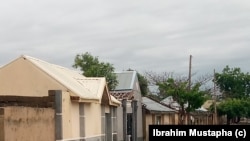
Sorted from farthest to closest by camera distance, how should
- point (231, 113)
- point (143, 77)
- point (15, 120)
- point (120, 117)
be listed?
point (231, 113)
point (143, 77)
point (120, 117)
point (15, 120)

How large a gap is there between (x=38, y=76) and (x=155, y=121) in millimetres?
24858

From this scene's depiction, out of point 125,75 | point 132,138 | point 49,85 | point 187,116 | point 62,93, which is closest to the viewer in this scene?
point 62,93

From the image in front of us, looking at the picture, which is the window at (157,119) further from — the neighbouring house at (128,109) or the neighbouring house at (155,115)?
the neighbouring house at (128,109)

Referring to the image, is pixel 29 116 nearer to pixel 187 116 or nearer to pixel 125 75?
pixel 125 75

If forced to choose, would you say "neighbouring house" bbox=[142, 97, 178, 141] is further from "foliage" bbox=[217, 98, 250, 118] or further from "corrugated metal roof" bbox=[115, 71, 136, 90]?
"foliage" bbox=[217, 98, 250, 118]

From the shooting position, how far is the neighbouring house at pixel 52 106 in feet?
43.9

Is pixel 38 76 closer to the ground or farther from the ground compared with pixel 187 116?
farther from the ground

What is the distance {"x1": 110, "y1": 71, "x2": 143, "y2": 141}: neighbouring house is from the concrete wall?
12.7 metres

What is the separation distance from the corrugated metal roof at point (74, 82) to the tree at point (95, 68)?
48.7 feet

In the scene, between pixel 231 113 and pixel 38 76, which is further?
pixel 231 113

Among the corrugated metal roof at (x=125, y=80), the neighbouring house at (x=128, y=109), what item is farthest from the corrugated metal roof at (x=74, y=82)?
the corrugated metal roof at (x=125, y=80)

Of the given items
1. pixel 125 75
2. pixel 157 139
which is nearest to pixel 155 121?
pixel 125 75

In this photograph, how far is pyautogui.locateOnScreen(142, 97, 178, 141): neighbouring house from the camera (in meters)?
38.3

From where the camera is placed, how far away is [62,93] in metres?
16.7
